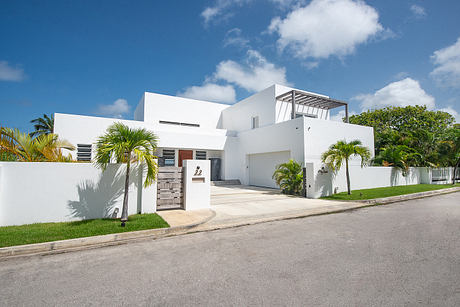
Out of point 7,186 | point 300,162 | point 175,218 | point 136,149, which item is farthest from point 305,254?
point 300,162

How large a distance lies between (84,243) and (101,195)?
204 centimetres

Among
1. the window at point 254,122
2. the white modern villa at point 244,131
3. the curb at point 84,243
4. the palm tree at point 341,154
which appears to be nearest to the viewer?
the curb at point 84,243

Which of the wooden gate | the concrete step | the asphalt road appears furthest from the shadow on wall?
the concrete step

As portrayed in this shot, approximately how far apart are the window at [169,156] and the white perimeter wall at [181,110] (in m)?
4.31

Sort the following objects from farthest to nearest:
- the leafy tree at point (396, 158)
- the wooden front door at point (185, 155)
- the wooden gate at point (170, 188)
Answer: the wooden front door at point (185, 155) → the leafy tree at point (396, 158) → the wooden gate at point (170, 188)

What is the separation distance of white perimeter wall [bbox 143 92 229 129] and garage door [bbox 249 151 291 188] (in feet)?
23.8

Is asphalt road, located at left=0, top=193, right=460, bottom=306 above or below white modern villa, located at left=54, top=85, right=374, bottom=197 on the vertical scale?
below

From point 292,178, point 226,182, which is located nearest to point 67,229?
point 292,178

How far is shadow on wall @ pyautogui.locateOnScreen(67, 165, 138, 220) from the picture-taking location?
6.42 m

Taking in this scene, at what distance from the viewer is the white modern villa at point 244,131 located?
14070 mm

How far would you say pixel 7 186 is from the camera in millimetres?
5719

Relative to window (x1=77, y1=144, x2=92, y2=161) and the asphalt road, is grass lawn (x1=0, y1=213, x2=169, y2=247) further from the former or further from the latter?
window (x1=77, y1=144, x2=92, y2=161)

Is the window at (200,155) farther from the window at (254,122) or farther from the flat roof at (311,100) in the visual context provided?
the flat roof at (311,100)

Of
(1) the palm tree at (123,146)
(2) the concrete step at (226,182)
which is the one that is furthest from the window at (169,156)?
(1) the palm tree at (123,146)
